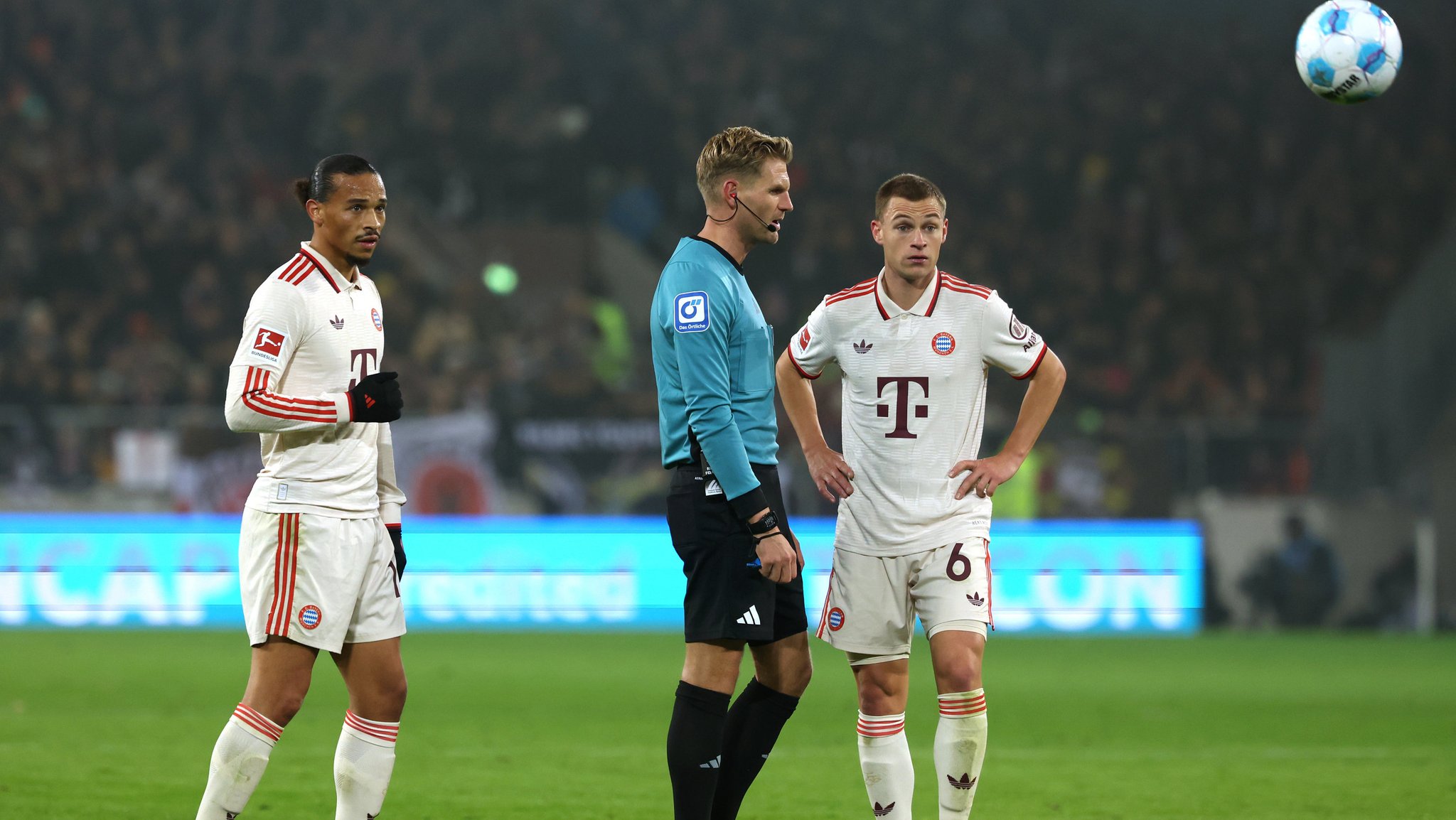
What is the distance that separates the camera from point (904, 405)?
16.6 feet

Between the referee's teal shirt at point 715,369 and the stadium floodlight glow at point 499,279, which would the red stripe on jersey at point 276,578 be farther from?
the stadium floodlight glow at point 499,279

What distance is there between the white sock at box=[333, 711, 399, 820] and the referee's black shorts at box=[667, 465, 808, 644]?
0.92m

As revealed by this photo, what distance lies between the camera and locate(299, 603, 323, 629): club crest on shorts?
4402 millimetres

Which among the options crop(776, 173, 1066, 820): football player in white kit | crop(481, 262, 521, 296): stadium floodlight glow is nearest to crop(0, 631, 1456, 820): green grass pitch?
crop(776, 173, 1066, 820): football player in white kit

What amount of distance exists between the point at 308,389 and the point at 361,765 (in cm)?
107

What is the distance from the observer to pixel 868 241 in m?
20.6

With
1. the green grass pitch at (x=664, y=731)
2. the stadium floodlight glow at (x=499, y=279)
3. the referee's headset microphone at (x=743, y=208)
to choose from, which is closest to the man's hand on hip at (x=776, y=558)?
the referee's headset microphone at (x=743, y=208)

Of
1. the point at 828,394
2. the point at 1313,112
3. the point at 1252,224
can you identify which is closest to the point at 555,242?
the point at 828,394

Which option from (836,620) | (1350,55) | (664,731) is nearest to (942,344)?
(836,620)

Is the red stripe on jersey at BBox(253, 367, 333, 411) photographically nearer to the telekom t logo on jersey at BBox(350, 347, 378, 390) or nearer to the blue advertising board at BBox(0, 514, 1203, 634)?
the telekom t logo on jersey at BBox(350, 347, 378, 390)

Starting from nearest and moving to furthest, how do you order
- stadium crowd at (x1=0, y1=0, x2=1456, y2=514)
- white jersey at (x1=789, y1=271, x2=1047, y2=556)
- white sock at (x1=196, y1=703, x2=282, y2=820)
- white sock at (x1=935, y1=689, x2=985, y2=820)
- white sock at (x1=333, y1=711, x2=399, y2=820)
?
1. white sock at (x1=196, y1=703, x2=282, y2=820)
2. white sock at (x1=333, y1=711, x2=399, y2=820)
3. white sock at (x1=935, y1=689, x2=985, y2=820)
4. white jersey at (x1=789, y1=271, x2=1047, y2=556)
5. stadium crowd at (x1=0, y1=0, x2=1456, y2=514)

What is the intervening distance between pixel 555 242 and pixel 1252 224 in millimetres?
9192

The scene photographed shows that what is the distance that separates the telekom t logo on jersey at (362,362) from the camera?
4611 millimetres

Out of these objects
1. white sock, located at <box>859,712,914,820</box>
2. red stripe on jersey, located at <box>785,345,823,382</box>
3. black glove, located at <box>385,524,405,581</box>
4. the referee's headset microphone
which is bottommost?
white sock, located at <box>859,712,914,820</box>
